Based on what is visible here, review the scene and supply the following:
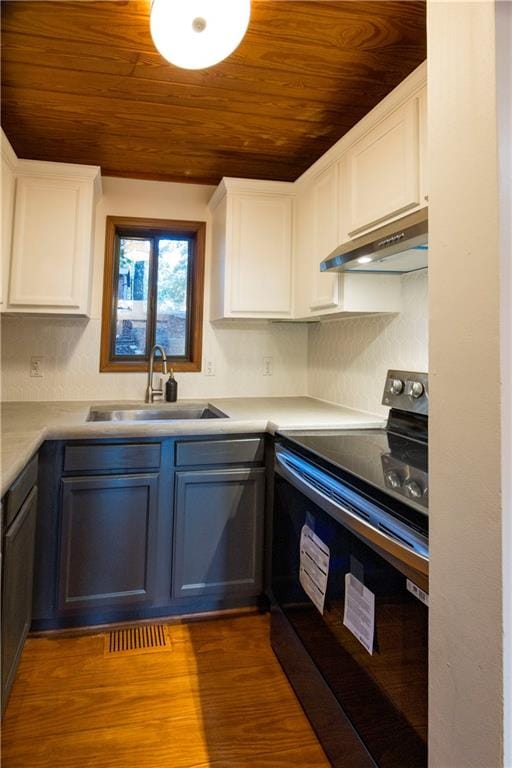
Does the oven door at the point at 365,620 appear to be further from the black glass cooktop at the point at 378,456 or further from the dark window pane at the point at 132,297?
the dark window pane at the point at 132,297

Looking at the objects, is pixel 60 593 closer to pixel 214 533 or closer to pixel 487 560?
pixel 214 533

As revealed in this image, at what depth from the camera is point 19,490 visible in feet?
4.65

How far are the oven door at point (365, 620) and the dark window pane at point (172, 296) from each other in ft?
5.06

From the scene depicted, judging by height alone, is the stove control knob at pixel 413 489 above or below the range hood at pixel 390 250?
below

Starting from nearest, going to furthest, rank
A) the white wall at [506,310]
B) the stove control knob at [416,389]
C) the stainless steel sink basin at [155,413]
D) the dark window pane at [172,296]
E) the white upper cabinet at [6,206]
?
the white wall at [506,310], the stove control knob at [416,389], the white upper cabinet at [6,206], the stainless steel sink basin at [155,413], the dark window pane at [172,296]

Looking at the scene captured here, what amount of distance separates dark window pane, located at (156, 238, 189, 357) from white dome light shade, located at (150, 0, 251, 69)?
1.47 metres

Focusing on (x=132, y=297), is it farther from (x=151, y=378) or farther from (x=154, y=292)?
(x=151, y=378)

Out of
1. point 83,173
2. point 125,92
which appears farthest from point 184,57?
point 83,173

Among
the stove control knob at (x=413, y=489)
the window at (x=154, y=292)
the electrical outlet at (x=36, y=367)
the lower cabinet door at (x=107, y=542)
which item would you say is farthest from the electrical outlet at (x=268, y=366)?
the stove control knob at (x=413, y=489)

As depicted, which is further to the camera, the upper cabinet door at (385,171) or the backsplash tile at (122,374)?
the backsplash tile at (122,374)

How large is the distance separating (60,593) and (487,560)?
1.79 m

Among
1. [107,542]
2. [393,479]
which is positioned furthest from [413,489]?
[107,542]

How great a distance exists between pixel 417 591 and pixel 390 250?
1064 millimetres

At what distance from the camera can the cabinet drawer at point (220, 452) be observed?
194 cm
